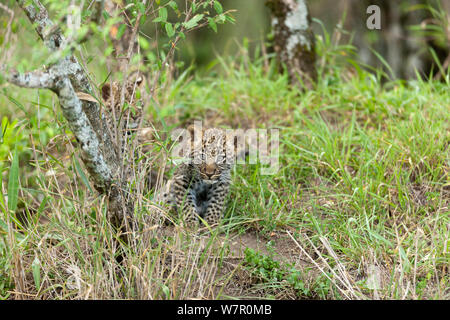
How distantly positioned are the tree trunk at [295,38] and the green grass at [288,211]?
0.20 m

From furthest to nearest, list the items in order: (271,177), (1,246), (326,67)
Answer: (326,67) → (271,177) → (1,246)

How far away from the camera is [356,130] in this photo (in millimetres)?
5324

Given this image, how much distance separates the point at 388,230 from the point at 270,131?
184cm

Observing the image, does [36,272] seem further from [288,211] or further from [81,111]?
[288,211]

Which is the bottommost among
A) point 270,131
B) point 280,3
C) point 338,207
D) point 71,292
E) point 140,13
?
point 71,292

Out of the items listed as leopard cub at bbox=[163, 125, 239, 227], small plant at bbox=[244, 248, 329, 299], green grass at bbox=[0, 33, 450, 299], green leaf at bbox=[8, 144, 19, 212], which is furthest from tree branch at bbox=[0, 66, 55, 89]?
small plant at bbox=[244, 248, 329, 299]

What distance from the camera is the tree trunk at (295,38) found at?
19.7 feet

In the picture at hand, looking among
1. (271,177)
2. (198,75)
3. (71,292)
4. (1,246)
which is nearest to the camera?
(71,292)

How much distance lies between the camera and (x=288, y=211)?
448 cm

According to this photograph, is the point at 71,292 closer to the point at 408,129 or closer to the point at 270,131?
the point at 270,131

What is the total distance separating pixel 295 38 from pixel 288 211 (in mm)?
2471

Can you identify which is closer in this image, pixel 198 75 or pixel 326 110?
pixel 326 110

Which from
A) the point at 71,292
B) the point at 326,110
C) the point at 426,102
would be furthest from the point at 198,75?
the point at 71,292

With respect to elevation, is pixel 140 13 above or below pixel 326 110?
above
